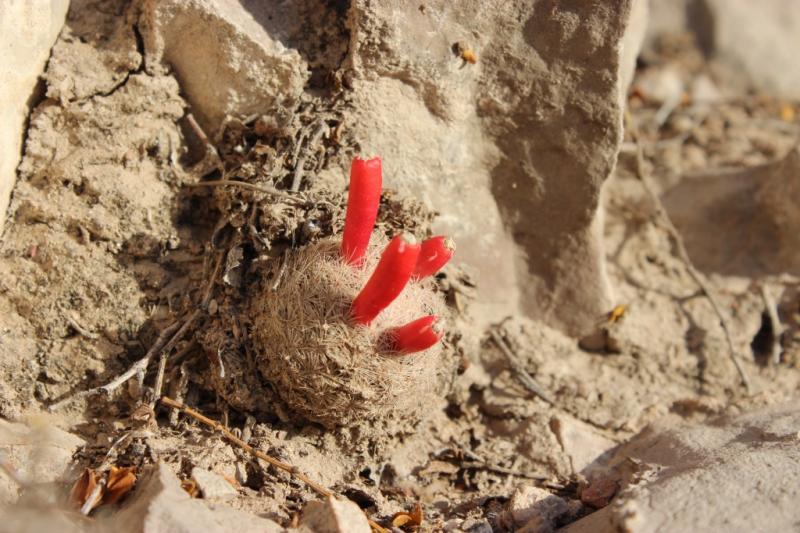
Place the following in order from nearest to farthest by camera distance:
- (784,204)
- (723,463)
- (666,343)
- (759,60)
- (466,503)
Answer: (723,463), (466,503), (666,343), (784,204), (759,60)

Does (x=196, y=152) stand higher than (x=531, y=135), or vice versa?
(x=531, y=135)

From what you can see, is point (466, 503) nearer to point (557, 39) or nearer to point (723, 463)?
point (723, 463)

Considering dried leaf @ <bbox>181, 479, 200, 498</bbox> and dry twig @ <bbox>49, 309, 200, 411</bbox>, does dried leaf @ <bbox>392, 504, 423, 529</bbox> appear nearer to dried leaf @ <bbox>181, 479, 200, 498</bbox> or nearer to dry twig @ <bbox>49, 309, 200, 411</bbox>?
dried leaf @ <bbox>181, 479, 200, 498</bbox>

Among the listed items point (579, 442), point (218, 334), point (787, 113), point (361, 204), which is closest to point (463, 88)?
Result: point (361, 204)

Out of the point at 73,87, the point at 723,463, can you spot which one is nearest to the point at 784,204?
the point at 723,463

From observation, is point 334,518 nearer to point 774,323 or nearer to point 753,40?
point 774,323

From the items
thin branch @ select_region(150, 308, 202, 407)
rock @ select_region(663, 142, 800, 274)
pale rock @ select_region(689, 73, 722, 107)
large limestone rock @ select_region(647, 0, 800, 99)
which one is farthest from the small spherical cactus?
large limestone rock @ select_region(647, 0, 800, 99)
